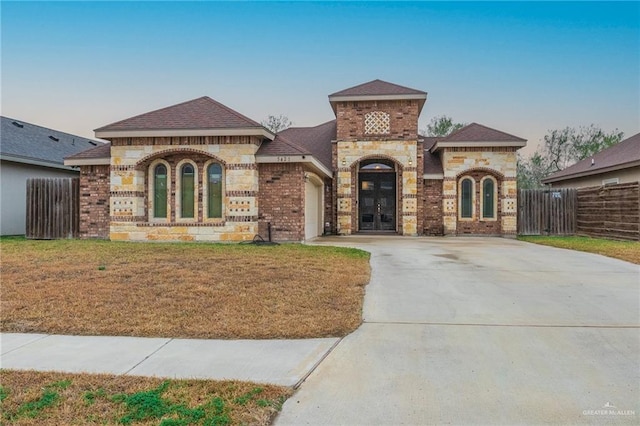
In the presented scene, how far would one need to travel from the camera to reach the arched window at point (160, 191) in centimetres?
1374

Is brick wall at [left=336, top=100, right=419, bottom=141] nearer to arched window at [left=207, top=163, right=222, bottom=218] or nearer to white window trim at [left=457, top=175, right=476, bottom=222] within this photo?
white window trim at [left=457, top=175, right=476, bottom=222]

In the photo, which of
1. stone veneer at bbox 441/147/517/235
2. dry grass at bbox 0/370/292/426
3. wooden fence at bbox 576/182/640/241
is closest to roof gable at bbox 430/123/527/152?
stone veneer at bbox 441/147/517/235

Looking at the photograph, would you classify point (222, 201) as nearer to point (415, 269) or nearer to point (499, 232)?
point (415, 269)

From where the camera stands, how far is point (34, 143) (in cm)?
1841

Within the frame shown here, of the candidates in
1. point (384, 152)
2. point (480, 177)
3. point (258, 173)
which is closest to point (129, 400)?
point (258, 173)

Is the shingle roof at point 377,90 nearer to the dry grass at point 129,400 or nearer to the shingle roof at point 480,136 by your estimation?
the shingle roof at point 480,136

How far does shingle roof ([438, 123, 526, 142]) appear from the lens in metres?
17.2

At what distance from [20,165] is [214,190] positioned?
966cm

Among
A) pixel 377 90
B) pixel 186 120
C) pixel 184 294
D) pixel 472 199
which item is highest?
pixel 377 90

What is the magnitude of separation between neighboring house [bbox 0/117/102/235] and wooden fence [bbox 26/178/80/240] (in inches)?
80.6

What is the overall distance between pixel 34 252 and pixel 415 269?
9.81 m

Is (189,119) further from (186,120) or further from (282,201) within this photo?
(282,201)

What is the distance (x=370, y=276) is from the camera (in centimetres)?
751

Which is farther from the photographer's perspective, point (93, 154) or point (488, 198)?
point (488, 198)
